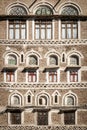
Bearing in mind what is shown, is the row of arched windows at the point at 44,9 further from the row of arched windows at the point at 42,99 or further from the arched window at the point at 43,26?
the row of arched windows at the point at 42,99

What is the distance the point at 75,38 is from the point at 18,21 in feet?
17.5

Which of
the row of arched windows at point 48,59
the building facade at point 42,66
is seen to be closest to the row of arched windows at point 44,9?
the building facade at point 42,66

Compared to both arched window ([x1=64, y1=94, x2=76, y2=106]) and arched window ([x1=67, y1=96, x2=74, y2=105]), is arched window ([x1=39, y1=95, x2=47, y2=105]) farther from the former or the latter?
arched window ([x1=67, y1=96, x2=74, y2=105])

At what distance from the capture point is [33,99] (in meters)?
27.4

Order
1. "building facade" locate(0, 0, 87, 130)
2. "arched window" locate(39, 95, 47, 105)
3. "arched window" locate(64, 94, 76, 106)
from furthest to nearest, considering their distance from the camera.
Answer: "arched window" locate(39, 95, 47, 105) → "arched window" locate(64, 94, 76, 106) → "building facade" locate(0, 0, 87, 130)

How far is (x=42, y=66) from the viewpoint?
27.5m

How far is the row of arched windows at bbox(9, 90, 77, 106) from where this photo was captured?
27.4 metres

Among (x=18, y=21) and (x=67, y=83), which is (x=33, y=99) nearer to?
(x=67, y=83)

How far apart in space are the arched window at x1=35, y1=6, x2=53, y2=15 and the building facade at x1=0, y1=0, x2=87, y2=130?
9 cm

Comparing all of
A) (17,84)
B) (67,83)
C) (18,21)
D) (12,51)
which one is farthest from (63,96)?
(18,21)

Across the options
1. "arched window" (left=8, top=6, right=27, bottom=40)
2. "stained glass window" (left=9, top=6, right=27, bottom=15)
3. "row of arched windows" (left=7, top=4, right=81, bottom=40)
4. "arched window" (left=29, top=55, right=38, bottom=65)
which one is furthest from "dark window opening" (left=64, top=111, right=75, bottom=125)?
"stained glass window" (left=9, top=6, right=27, bottom=15)

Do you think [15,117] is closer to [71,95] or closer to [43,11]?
[71,95]

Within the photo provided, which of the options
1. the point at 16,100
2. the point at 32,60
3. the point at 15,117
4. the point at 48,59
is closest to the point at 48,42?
the point at 48,59

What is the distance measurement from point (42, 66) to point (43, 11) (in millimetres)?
4956
